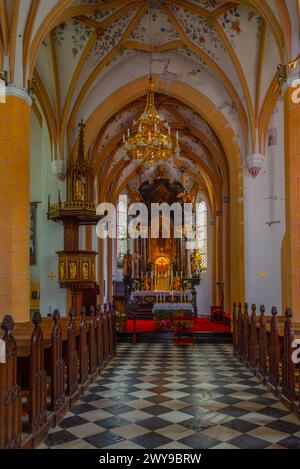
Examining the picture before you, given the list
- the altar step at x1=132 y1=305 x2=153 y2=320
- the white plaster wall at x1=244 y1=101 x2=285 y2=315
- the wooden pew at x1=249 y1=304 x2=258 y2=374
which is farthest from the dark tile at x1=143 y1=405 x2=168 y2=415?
the altar step at x1=132 y1=305 x2=153 y2=320

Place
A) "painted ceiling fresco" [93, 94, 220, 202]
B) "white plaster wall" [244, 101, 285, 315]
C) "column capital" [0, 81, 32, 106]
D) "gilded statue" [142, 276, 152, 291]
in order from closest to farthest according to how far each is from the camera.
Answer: "column capital" [0, 81, 32, 106] < "white plaster wall" [244, 101, 285, 315] < "painted ceiling fresco" [93, 94, 220, 202] < "gilded statue" [142, 276, 152, 291]

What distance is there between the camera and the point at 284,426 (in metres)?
5.04

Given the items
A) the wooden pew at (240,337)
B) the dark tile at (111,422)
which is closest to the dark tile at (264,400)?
the dark tile at (111,422)

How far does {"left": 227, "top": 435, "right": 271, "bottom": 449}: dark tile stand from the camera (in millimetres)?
4375

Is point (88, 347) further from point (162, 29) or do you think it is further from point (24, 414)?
point (162, 29)

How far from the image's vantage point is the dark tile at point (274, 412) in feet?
18.0

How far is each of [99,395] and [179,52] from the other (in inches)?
443

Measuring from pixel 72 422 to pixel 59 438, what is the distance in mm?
591

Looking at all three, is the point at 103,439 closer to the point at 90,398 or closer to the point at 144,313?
the point at 90,398

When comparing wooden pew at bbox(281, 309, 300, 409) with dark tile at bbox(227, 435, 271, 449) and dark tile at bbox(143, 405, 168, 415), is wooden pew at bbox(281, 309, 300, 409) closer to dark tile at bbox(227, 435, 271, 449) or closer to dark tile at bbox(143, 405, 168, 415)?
dark tile at bbox(227, 435, 271, 449)

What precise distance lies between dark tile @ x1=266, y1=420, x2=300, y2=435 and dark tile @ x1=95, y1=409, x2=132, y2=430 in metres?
1.53

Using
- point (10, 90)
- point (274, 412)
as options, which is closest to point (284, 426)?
point (274, 412)

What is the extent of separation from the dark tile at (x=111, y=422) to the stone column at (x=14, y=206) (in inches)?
→ 147
